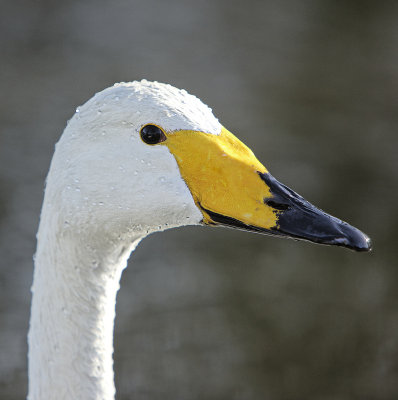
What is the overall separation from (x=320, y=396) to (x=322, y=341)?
1.39 ft

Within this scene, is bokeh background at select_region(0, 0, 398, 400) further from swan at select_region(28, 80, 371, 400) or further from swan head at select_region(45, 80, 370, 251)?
swan head at select_region(45, 80, 370, 251)

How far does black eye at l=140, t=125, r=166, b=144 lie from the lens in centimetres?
207

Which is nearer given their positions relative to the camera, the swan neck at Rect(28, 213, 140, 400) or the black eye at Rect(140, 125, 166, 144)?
the black eye at Rect(140, 125, 166, 144)

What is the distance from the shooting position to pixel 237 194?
2.09 metres

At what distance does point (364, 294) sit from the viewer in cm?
516

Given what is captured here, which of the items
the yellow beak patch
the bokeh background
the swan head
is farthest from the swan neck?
the bokeh background

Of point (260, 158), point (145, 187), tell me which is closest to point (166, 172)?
point (145, 187)

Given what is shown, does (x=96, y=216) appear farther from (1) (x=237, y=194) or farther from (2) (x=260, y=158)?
(2) (x=260, y=158)

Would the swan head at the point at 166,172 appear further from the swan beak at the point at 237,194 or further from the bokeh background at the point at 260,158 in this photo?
the bokeh background at the point at 260,158

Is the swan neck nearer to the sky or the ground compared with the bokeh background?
nearer to the ground

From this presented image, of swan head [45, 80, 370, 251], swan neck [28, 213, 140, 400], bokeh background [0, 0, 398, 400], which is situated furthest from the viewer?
bokeh background [0, 0, 398, 400]

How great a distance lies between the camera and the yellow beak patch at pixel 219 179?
2082 millimetres

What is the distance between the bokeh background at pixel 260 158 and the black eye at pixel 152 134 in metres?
2.77

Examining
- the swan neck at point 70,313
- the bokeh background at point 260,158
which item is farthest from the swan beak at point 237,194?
the bokeh background at point 260,158
